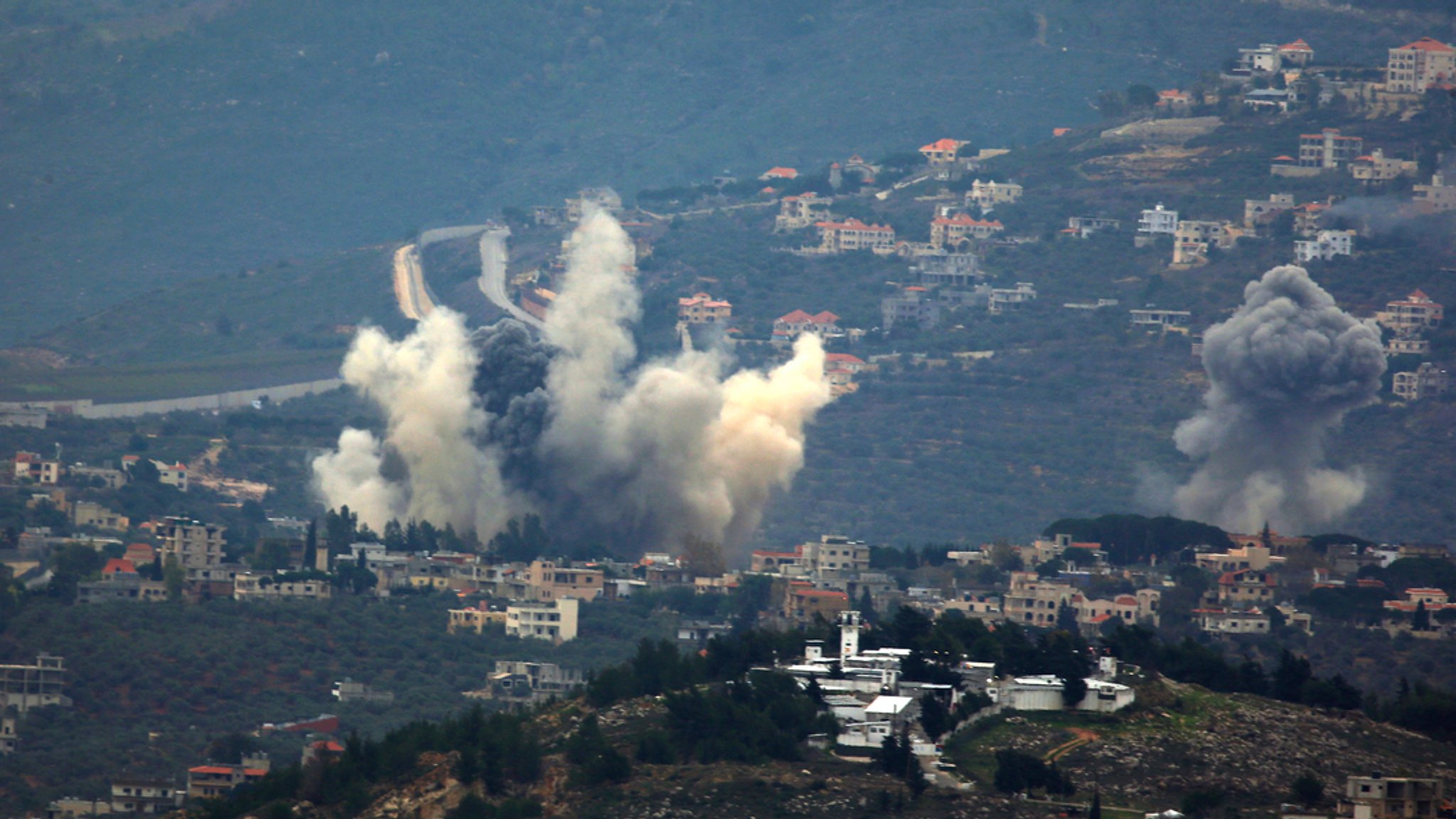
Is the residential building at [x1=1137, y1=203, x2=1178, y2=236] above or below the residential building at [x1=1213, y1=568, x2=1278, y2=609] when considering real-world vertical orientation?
above

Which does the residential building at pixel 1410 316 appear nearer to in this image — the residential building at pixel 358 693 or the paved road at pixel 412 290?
the paved road at pixel 412 290

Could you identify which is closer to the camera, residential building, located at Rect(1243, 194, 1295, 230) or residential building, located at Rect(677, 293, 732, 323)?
residential building, located at Rect(1243, 194, 1295, 230)

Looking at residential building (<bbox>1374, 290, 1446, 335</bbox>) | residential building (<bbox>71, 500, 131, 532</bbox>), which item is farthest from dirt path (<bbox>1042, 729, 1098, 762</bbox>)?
residential building (<bbox>1374, 290, 1446, 335</bbox>)

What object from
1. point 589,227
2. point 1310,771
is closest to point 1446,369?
point 589,227

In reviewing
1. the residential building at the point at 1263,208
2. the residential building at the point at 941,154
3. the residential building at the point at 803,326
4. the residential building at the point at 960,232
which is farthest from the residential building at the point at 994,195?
the residential building at the point at 803,326

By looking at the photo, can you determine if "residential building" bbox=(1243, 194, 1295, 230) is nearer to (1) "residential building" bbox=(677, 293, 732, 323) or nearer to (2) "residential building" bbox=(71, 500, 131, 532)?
(1) "residential building" bbox=(677, 293, 732, 323)
